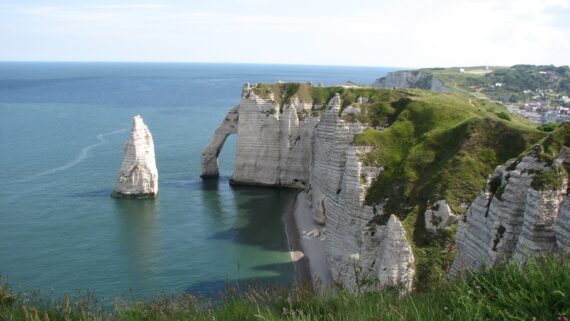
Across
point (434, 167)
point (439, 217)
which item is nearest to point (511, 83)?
point (434, 167)

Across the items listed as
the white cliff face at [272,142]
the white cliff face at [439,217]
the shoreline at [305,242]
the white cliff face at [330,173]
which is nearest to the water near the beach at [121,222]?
the shoreline at [305,242]

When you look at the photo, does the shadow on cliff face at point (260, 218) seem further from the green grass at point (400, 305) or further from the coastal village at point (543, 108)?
the coastal village at point (543, 108)

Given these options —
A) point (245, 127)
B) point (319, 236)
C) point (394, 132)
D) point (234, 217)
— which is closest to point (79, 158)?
point (245, 127)

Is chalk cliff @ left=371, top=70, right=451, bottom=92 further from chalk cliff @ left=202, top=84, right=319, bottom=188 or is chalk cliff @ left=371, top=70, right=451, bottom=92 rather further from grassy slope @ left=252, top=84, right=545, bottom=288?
grassy slope @ left=252, top=84, right=545, bottom=288

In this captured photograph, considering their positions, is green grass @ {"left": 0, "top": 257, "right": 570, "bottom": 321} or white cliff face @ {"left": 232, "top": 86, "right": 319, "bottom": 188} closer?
green grass @ {"left": 0, "top": 257, "right": 570, "bottom": 321}

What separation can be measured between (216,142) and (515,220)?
5252cm

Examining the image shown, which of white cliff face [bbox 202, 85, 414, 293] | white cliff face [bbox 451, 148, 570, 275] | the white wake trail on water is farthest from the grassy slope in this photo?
the white wake trail on water

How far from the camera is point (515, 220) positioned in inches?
775

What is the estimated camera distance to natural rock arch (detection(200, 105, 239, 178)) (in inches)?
2717

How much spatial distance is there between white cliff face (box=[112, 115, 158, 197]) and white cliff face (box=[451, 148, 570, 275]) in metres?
41.7

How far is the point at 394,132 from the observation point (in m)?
40.1

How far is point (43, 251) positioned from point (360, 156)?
26.3 meters

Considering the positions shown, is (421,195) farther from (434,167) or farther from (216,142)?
(216,142)

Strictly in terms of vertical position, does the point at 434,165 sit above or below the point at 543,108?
below
